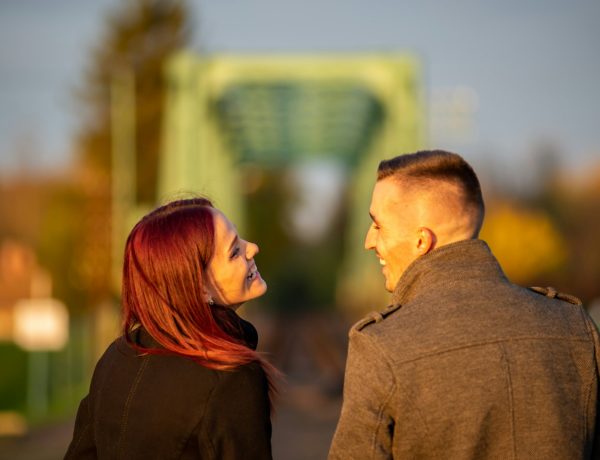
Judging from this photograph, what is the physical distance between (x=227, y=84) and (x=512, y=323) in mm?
23659

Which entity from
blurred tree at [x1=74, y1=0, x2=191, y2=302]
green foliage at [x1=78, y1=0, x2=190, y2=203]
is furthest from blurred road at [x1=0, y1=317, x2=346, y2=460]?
green foliage at [x1=78, y1=0, x2=190, y2=203]

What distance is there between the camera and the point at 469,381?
274 cm

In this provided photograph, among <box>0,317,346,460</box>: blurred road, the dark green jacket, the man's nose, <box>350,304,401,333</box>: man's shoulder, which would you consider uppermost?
the man's nose

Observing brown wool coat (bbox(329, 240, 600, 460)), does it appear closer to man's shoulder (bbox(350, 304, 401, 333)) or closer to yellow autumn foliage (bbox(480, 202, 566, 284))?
man's shoulder (bbox(350, 304, 401, 333))

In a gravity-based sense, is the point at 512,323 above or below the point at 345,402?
above

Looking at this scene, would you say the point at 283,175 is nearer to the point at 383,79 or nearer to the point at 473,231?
the point at 383,79

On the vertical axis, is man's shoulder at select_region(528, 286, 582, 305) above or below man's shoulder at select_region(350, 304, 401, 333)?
above

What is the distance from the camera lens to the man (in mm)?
2713

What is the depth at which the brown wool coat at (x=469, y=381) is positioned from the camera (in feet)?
8.89

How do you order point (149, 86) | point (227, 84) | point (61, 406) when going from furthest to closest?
point (149, 86) < point (227, 84) < point (61, 406)

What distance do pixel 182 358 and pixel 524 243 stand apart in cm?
5219

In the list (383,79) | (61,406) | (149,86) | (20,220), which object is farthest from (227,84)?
(20,220)

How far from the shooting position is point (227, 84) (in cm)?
2611

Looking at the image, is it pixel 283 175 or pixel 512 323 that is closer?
pixel 512 323
